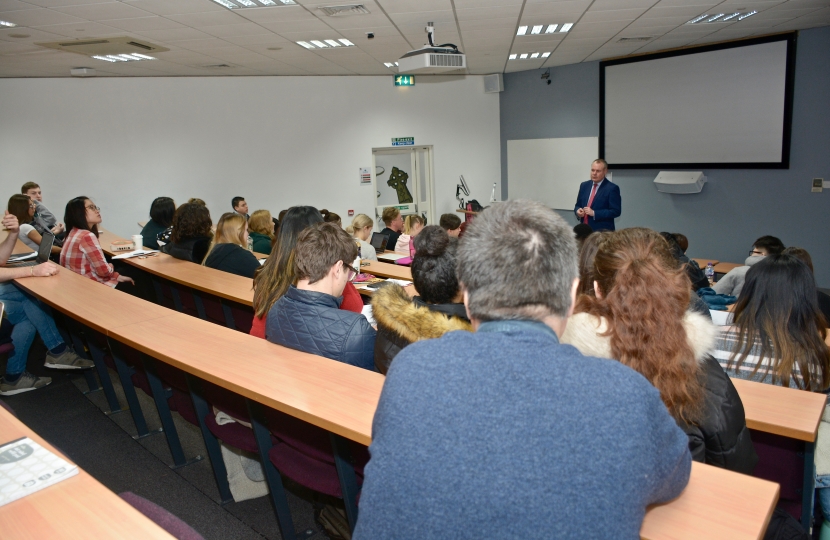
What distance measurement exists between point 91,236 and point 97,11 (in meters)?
1.81

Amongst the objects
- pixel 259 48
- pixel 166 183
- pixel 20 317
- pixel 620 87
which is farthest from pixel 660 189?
pixel 20 317

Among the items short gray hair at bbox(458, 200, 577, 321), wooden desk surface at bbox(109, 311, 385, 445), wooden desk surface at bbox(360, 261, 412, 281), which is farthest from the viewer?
wooden desk surface at bbox(360, 261, 412, 281)

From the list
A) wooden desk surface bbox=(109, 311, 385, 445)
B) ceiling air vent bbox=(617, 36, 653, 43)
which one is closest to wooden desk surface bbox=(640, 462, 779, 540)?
wooden desk surface bbox=(109, 311, 385, 445)

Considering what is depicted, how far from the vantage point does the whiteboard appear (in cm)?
959

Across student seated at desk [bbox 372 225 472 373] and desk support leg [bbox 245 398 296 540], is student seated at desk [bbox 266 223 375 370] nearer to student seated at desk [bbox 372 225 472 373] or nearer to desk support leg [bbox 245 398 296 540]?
student seated at desk [bbox 372 225 472 373]

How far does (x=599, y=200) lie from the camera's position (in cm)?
662

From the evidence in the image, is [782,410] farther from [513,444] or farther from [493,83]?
[493,83]

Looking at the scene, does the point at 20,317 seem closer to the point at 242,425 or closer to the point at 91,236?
the point at 91,236

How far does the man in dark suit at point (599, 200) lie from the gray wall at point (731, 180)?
248cm

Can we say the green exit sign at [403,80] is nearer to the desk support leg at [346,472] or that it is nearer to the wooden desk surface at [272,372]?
the wooden desk surface at [272,372]

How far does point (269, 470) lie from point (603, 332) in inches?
54.6

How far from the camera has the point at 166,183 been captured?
868cm

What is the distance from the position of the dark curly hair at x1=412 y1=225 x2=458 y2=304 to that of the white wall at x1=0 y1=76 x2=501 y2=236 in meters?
7.58

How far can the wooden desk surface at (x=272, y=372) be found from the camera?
1.68m
